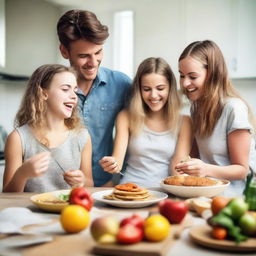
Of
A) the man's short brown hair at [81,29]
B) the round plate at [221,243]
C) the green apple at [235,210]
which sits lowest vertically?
the round plate at [221,243]

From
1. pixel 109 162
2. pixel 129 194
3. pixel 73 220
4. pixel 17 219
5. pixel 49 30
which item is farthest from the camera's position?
pixel 49 30

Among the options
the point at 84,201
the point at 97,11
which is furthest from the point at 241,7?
the point at 84,201

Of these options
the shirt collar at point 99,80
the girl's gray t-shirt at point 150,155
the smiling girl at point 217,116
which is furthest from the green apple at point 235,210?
the shirt collar at point 99,80

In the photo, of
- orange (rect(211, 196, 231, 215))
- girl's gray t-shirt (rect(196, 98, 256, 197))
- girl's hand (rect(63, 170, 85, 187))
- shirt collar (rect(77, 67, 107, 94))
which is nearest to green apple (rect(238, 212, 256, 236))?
orange (rect(211, 196, 231, 215))

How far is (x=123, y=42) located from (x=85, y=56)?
2.70 metres

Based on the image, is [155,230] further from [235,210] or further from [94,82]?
[94,82]

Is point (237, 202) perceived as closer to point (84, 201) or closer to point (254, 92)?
point (84, 201)

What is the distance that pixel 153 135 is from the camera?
2.33 metres

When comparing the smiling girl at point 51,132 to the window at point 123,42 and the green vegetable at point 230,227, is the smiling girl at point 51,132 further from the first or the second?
the window at point 123,42

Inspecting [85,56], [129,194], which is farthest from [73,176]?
[85,56]

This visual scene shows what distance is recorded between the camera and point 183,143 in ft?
7.48

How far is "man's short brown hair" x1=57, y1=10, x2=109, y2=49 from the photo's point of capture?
7.38 feet

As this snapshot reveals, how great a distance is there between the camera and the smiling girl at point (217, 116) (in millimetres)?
2094

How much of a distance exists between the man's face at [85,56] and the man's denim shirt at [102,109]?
0.13 metres
